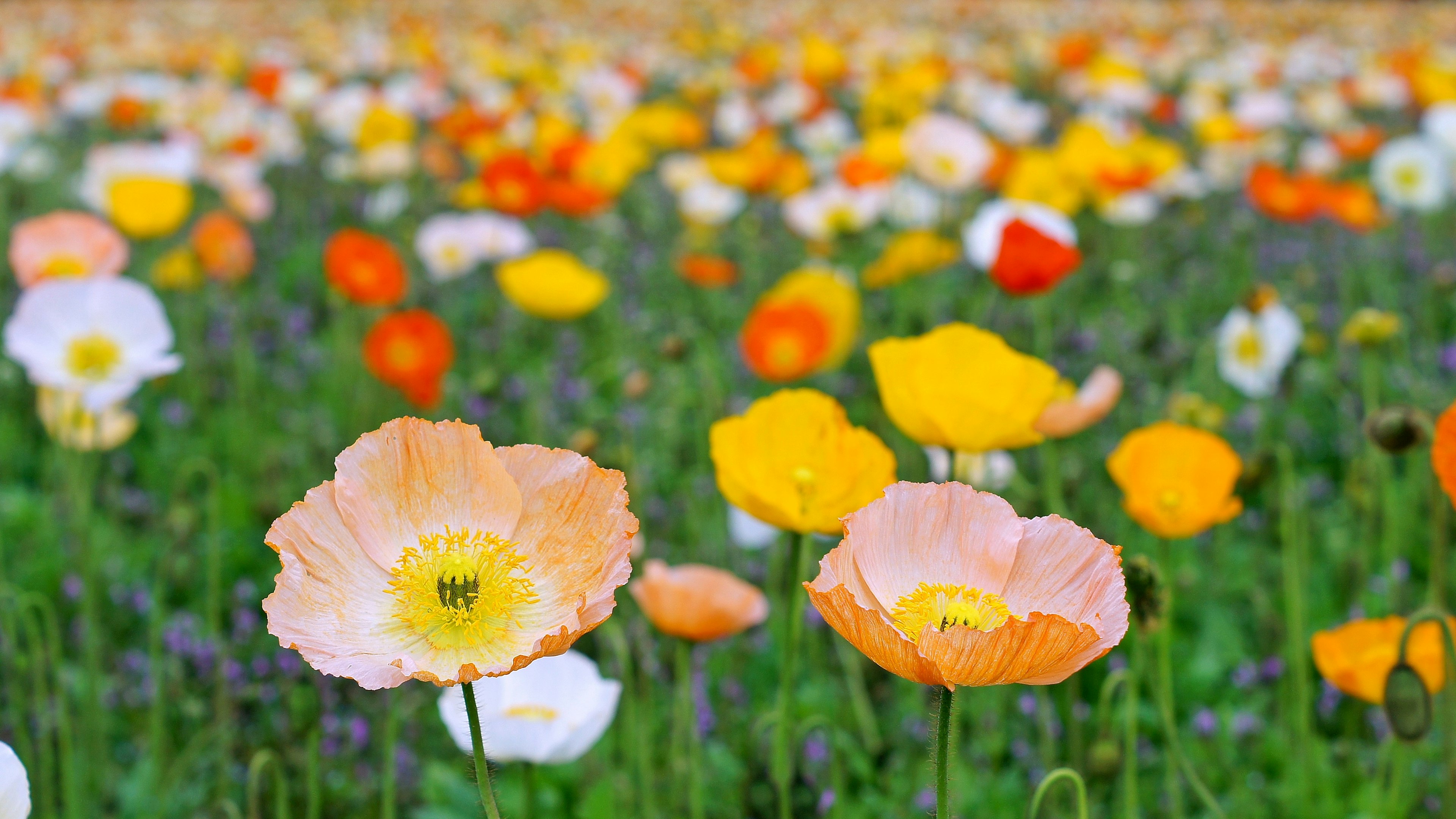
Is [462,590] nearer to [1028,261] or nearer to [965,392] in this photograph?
[965,392]

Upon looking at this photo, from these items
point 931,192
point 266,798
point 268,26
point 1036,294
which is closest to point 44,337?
point 266,798

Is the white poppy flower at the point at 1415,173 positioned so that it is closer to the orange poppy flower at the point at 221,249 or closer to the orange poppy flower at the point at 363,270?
the orange poppy flower at the point at 363,270

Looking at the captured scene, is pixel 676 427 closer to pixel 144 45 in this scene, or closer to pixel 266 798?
pixel 266 798

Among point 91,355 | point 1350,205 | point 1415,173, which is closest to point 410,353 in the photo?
point 91,355

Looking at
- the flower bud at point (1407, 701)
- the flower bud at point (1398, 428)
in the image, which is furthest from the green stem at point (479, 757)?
the flower bud at point (1398, 428)

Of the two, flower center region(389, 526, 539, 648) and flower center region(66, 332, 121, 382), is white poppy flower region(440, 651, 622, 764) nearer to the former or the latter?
flower center region(389, 526, 539, 648)

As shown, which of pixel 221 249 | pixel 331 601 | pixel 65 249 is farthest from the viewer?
pixel 221 249

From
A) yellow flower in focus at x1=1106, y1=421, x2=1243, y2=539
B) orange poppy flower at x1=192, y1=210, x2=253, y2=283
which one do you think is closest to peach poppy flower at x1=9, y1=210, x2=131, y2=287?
orange poppy flower at x1=192, y1=210, x2=253, y2=283
